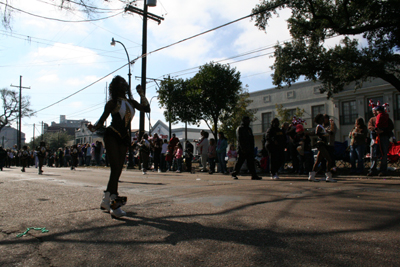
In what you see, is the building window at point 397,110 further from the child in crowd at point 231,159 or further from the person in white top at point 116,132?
the person in white top at point 116,132

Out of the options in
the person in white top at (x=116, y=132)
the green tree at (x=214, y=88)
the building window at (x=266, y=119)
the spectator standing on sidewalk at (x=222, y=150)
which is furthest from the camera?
the building window at (x=266, y=119)

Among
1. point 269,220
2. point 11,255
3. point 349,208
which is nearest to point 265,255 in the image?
point 269,220

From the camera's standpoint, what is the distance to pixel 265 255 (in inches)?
95.3

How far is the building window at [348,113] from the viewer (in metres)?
34.8

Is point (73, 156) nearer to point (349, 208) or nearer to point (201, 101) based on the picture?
point (201, 101)

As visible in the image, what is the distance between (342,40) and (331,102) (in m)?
19.8

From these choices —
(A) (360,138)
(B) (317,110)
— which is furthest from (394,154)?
(B) (317,110)

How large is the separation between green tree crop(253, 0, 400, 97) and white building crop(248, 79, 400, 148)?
14.8 metres

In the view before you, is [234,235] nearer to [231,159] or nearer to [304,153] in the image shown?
[304,153]

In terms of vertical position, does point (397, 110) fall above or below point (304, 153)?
above

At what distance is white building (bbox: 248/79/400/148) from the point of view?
3212 cm

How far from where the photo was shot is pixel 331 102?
36625mm

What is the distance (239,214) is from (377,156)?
22.9 feet

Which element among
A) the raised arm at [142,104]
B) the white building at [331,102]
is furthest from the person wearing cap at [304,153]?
the white building at [331,102]
